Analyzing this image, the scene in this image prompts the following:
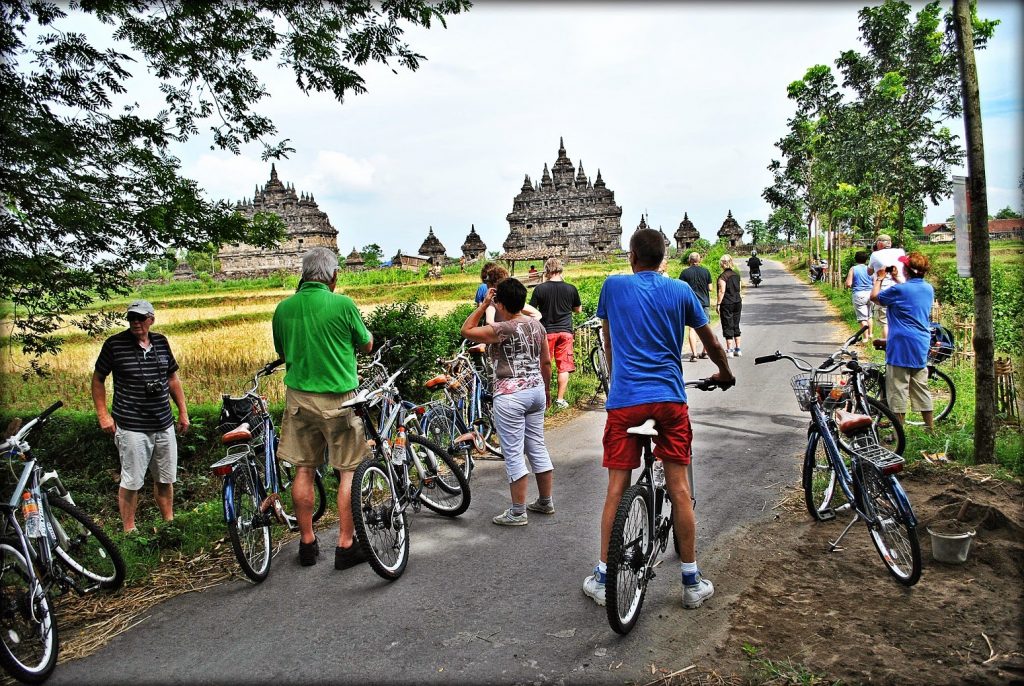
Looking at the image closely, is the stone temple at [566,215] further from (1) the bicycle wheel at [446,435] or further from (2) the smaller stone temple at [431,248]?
(1) the bicycle wheel at [446,435]

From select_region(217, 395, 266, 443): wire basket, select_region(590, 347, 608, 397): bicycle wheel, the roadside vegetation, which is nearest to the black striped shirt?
select_region(217, 395, 266, 443): wire basket

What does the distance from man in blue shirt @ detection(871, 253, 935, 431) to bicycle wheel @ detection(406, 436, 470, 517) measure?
4.19 meters

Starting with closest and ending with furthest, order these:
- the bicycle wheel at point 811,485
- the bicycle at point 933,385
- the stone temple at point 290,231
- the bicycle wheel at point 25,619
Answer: the bicycle wheel at point 25,619, the bicycle wheel at point 811,485, the bicycle at point 933,385, the stone temple at point 290,231

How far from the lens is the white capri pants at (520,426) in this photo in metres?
5.22

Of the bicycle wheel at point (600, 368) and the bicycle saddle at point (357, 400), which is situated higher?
the bicycle saddle at point (357, 400)

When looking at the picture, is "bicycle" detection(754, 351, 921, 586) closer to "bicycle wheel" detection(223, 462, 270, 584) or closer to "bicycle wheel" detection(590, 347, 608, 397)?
"bicycle wheel" detection(223, 462, 270, 584)

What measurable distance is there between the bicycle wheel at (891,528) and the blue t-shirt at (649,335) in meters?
1.33

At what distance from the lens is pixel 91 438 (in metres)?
8.50

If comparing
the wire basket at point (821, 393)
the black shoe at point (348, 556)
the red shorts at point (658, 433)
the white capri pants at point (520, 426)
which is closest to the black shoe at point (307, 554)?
the black shoe at point (348, 556)

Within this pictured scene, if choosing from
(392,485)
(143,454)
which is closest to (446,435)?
(392,485)

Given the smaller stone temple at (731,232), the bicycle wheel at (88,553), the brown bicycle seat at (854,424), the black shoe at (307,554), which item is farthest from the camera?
the smaller stone temple at (731,232)

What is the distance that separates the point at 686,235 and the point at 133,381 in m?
67.0

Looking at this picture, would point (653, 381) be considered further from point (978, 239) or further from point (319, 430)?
point (978, 239)

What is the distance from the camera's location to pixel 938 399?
8602 millimetres
